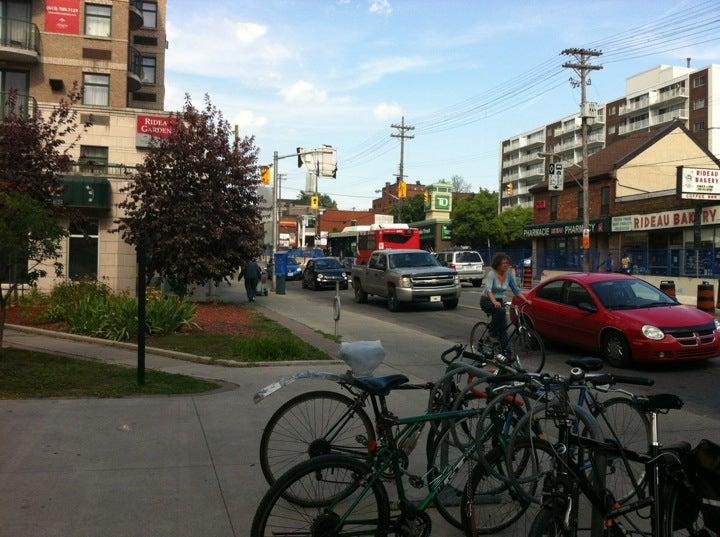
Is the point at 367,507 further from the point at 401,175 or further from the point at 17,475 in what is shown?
the point at 401,175

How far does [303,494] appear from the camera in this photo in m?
3.42

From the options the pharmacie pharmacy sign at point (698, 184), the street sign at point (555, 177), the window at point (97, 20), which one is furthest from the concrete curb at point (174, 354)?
the street sign at point (555, 177)

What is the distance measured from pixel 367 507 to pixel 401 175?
55.6 m

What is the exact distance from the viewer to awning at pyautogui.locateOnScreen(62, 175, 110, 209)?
22000 millimetres

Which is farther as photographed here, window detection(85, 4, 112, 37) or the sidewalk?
window detection(85, 4, 112, 37)

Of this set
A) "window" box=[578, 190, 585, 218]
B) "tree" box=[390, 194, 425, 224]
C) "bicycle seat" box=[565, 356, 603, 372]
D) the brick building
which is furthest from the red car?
"tree" box=[390, 194, 425, 224]

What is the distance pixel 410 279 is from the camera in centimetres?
2077

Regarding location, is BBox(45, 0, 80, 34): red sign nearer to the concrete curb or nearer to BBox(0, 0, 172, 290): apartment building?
BBox(0, 0, 172, 290): apartment building

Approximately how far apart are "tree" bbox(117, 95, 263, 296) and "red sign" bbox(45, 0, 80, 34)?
12.6 m

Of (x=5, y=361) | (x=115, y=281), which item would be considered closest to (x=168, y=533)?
(x=5, y=361)

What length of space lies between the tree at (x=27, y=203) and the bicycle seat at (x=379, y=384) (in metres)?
5.98

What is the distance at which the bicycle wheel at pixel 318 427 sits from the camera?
4.57 metres

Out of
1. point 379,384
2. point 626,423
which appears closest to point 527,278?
point 626,423

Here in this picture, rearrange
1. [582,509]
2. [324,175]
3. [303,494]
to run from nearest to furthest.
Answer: [303,494], [582,509], [324,175]
